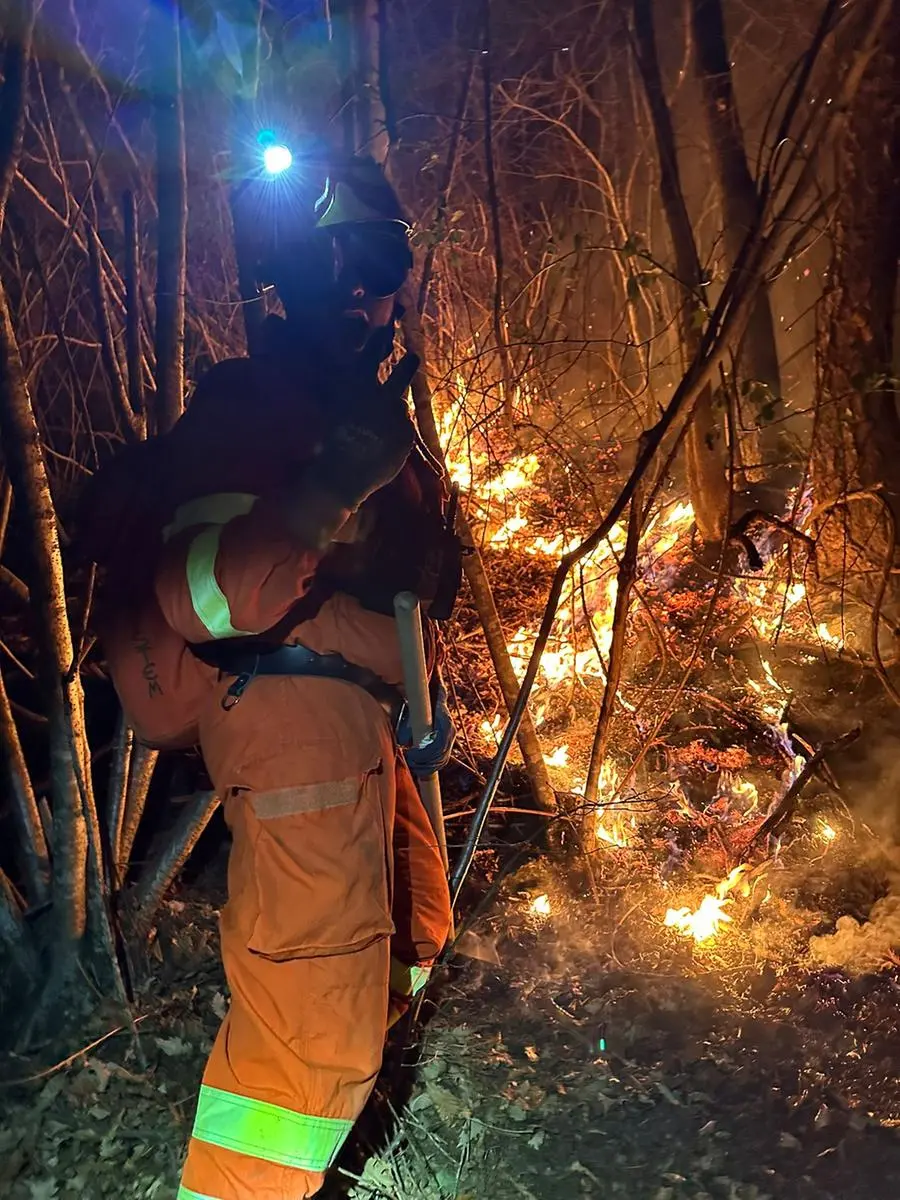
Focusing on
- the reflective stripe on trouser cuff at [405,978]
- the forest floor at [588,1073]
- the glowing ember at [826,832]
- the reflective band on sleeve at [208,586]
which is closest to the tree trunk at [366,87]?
the reflective band on sleeve at [208,586]

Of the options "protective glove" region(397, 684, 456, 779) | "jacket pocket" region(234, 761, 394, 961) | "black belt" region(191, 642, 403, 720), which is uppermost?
"black belt" region(191, 642, 403, 720)

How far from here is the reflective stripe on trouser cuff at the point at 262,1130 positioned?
6.08 feet

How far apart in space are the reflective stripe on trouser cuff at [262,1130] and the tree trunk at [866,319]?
312 centimetres

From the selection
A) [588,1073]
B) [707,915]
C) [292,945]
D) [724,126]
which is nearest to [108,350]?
[292,945]

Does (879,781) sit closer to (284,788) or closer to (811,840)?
(811,840)

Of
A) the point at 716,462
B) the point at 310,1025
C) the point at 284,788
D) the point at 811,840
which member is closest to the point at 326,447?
the point at 284,788

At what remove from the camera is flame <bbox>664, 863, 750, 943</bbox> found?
130 inches

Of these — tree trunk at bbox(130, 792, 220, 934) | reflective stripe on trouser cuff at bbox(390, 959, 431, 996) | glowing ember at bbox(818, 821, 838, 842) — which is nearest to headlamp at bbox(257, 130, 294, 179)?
tree trunk at bbox(130, 792, 220, 934)

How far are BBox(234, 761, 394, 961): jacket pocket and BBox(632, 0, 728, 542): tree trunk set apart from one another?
1.86m

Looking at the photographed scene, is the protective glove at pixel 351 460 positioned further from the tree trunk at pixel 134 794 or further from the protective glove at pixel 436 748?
the tree trunk at pixel 134 794

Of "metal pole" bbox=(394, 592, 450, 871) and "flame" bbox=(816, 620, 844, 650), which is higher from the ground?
"flame" bbox=(816, 620, 844, 650)

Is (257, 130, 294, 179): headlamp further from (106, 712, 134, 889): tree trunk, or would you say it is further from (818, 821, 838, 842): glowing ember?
(818, 821, 838, 842): glowing ember

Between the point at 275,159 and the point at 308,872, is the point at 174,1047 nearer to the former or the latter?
the point at 308,872

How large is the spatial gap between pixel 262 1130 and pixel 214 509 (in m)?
1.36
